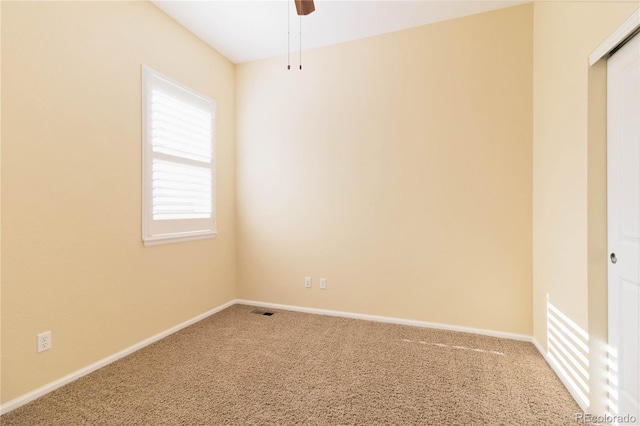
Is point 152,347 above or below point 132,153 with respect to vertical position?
below

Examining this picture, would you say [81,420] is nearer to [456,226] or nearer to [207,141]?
→ [207,141]

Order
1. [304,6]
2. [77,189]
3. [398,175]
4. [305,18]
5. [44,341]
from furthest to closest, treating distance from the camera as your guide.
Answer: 1. [398,175]
2. [305,18]
3. [77,189]
4. [44,341]
5. [304,6]

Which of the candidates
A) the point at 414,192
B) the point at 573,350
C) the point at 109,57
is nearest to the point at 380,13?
the point at 414,192

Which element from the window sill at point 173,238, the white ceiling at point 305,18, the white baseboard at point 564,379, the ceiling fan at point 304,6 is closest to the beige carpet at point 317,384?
the white baseboard at point 564,379

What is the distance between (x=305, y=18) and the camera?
287 cm

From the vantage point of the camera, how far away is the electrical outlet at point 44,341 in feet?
6.28

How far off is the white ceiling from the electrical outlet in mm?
2830

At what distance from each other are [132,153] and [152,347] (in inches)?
66.7

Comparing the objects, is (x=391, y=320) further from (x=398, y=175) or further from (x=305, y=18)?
(x=305, y=18)

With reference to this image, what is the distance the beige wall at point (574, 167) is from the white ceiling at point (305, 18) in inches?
34.6

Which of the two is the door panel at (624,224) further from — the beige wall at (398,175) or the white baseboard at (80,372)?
the white baseboard at (80,372)

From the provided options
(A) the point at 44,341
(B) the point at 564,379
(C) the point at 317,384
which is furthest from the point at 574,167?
(A) the point at 44,341

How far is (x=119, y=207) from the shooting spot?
7.90 feet

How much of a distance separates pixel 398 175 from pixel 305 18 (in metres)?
1.79
